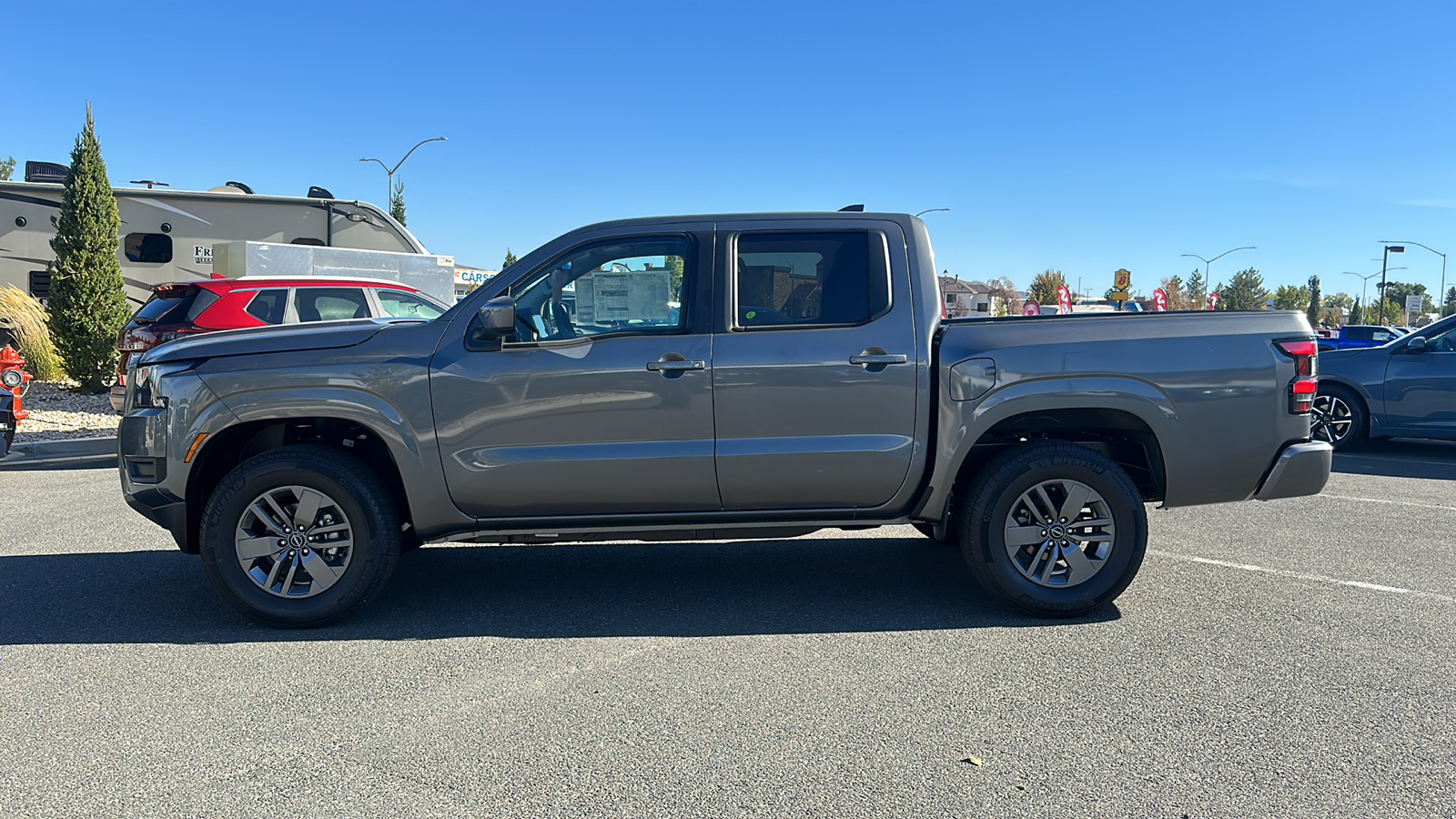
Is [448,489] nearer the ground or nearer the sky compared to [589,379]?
nearer the ground

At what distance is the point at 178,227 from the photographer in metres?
17.4

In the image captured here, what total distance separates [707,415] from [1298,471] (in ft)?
9.24

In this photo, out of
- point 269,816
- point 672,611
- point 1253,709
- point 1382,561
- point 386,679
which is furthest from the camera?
point 1382,561

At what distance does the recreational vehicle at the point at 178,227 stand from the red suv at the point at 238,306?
5.75m

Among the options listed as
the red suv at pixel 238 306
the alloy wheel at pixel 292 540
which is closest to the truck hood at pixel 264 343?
the alloy wheel at pixel 292 540

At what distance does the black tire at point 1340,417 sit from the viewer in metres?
11.4

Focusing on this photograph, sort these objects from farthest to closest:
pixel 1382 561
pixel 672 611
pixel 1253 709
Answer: pixel 1382 561, pixel 672 611, pixel 1253 709

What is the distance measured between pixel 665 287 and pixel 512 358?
0.79 meters

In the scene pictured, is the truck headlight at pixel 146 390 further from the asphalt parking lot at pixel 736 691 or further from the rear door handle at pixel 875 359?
the rear door handle at pixel 875 359

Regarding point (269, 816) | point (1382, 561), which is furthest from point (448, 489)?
point (1382, 561)

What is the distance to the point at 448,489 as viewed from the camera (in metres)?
4.99

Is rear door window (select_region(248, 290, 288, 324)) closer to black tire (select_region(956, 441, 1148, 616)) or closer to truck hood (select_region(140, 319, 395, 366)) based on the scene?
truck hood (select_region(140, 319, 395, 366))

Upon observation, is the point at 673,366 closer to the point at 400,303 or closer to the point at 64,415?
the point at 400,303

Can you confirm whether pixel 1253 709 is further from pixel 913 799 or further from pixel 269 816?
pixel 269 816
